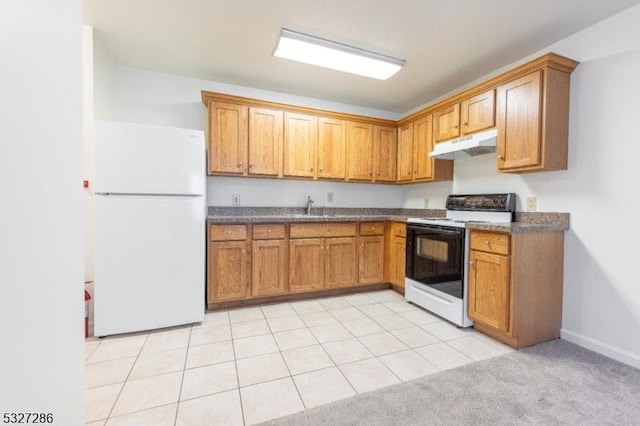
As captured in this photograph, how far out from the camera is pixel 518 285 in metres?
2.16

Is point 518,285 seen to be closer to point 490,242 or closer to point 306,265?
point 490,242

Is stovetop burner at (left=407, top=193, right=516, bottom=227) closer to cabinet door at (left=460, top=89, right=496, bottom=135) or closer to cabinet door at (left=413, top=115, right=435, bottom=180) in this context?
cabinet door at (left=413, top=115, right=435, bottom=180)

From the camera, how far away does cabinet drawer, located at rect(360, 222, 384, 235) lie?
11.5 ft

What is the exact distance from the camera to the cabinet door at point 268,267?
3.00 meters

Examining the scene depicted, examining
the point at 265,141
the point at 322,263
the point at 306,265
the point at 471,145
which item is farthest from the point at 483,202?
the point at 265,141

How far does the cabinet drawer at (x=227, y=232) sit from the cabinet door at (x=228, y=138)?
64 centimetres

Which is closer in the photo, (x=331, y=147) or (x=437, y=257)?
(x=437, y=257)

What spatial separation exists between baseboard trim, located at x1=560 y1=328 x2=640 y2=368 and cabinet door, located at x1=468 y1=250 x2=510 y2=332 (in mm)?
614

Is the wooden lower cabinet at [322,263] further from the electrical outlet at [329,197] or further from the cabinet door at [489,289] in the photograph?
the cabinet door at [489,289]

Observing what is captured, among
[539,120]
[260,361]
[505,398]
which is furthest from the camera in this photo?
[539,120]

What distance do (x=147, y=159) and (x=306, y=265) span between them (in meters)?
1.88

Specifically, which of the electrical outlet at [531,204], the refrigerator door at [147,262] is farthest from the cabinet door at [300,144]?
the electrical outlet at [531,204]

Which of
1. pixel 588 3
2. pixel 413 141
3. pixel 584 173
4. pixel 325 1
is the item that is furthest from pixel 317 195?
pixel 588 3

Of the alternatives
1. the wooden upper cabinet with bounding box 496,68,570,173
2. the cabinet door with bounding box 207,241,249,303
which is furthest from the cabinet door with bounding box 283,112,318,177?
the wooden upper cabinet with bounding box 496,68,570,173
